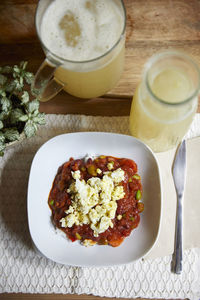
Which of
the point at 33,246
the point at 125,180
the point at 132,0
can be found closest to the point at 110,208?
the point at 125,180

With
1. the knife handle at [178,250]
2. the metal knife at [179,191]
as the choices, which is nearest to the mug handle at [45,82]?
the metal knife at [179,191]

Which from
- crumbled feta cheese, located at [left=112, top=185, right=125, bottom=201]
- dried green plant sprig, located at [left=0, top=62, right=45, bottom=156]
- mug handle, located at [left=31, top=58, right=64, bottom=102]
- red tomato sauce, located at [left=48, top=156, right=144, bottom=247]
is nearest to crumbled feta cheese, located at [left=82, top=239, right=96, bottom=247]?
red tomato sauce, located at [left=48, top=156, right=144, bottom=247]

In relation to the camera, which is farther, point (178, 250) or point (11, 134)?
point (178, 250)

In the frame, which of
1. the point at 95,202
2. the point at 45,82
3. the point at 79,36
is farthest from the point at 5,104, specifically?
the point at 95,202

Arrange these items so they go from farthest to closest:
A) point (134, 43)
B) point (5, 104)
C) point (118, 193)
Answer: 1. point (134, 43)
2. point (118, 193)
3. point (5, 104)

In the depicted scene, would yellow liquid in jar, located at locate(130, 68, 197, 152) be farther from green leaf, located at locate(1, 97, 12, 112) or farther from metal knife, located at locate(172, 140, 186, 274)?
green leaf, located at locate(1, 97, 12, 112)

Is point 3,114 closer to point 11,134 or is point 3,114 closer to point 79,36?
point 11,134
